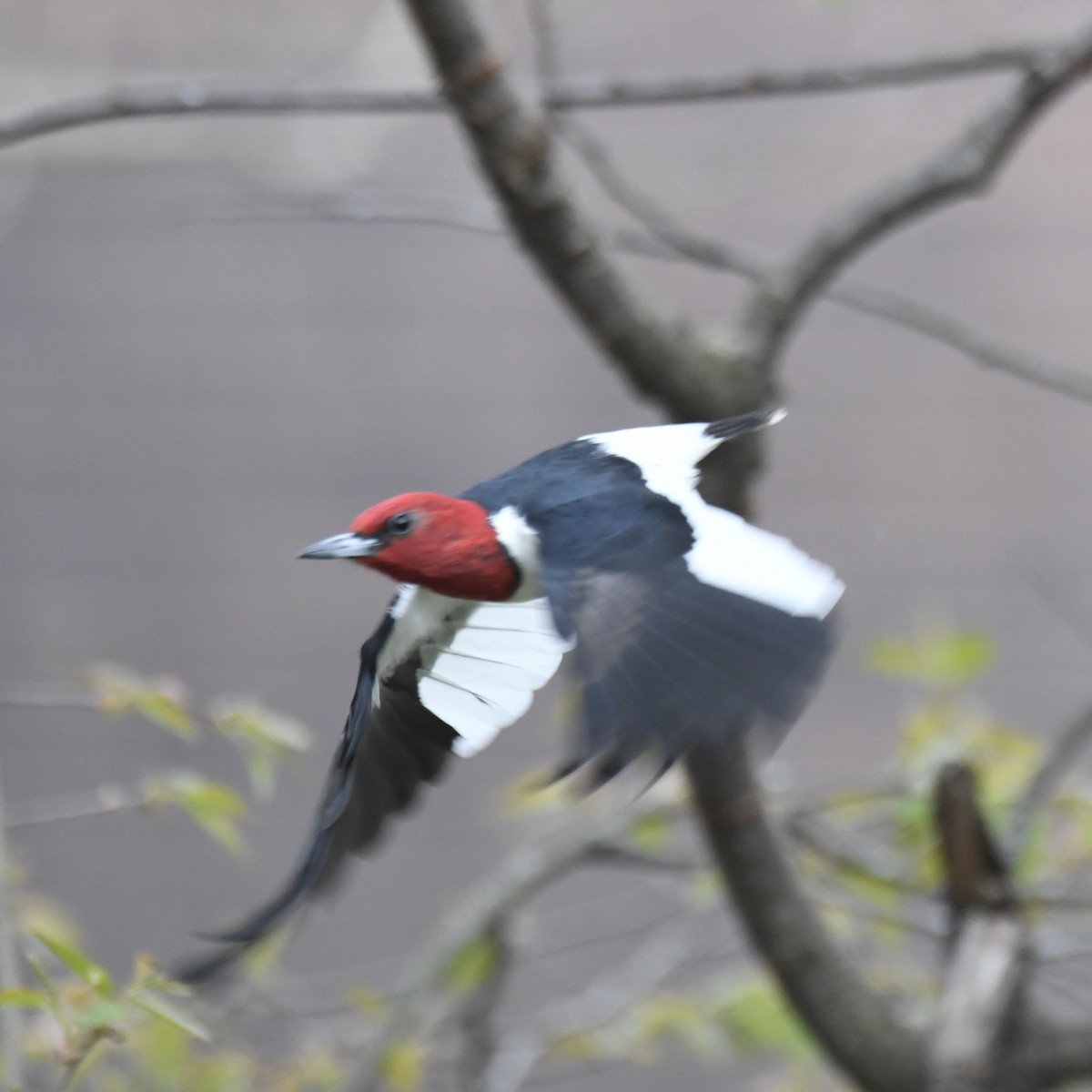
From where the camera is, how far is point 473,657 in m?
1.14

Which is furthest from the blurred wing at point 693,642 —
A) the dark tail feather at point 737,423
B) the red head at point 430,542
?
the dark tail feather at point 737,423

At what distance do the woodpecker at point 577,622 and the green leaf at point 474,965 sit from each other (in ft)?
1.29

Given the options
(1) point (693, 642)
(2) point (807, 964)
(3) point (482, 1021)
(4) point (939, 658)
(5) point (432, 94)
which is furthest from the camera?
(3) point (482, 1021)

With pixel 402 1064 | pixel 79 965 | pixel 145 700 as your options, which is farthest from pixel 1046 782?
pixel 79 965

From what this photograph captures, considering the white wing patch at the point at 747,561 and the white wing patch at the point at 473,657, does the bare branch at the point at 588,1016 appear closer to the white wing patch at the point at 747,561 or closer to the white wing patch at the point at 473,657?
the white wing patch at the point at 473,657

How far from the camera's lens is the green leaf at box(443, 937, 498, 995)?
4.79 ft

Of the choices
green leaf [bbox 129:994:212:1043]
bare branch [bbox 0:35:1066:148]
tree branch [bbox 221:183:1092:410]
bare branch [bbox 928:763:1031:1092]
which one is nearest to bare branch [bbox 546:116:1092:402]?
tree branch [bbox 221:183:1092:410]

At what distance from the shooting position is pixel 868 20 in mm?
2695

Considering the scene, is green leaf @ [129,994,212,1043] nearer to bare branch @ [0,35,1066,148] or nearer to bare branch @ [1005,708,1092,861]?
bare branch @ [0,35,1066,148]

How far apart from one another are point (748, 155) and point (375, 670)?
1870mm

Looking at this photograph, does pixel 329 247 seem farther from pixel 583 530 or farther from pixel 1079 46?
pixel 583 530

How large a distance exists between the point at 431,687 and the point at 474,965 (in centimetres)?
47

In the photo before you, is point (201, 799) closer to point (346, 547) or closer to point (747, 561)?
point (346, 547)

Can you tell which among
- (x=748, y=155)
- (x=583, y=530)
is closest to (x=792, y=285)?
(x=583, y=530)
